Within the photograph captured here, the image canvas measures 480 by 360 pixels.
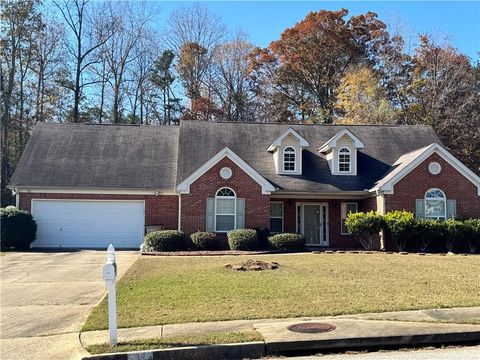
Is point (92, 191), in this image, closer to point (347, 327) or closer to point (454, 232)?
point (454, 232)

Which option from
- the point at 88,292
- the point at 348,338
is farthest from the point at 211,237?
the point at 348,338

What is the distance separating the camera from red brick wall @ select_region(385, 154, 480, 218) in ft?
77.9

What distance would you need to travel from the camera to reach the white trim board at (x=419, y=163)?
2356 centimetres

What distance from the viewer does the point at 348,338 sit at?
25.1 ft

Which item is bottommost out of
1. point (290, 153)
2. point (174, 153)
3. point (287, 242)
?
point (287, 242)

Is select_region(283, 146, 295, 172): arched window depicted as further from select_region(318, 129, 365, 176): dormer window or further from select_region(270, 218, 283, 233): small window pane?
select_region(270, 218, 283, 233): small window pane

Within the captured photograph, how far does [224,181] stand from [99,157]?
7343 mm

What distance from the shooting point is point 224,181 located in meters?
23.8

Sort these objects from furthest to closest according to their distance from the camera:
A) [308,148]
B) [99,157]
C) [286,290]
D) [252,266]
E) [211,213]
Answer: [308,148]
[99,157]
[211,213]
[252,266]
[286,290]

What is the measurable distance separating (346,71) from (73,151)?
26815mm

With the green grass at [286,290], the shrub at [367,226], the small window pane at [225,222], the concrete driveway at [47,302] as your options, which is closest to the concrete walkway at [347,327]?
the green grass at [286,290]

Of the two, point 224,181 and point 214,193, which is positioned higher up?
point 224,181

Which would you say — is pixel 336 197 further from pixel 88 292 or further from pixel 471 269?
pixel 88 292

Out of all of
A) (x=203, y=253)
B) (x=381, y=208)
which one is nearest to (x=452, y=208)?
(x=381, y=208)
